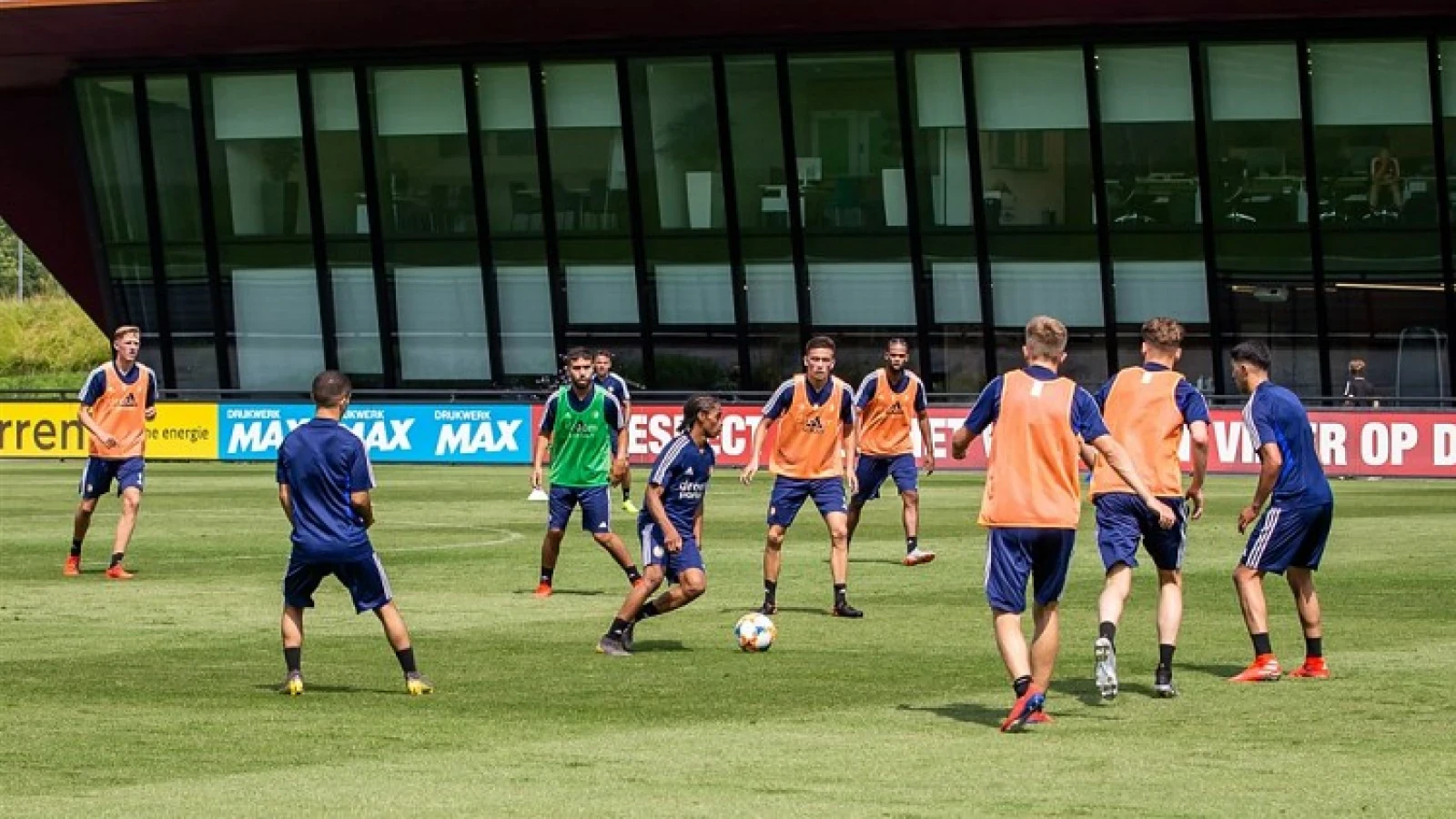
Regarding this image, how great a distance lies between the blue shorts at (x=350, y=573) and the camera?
13.6 m

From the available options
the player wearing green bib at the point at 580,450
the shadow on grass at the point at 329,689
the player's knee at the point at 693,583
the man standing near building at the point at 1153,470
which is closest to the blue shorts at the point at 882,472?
the player wearing green bib at the point at 580,450

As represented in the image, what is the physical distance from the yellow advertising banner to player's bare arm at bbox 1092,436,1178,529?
35.2m

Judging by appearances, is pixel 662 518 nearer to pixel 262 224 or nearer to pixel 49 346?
pixel 262 224

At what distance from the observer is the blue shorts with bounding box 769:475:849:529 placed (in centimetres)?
1892

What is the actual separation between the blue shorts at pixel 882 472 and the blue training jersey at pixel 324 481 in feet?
34.4

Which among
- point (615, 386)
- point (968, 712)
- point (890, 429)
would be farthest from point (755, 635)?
point (890, 429)

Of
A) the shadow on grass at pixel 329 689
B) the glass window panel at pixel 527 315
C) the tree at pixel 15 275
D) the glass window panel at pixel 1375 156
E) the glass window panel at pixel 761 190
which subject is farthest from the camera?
the tree at pixel 15 275

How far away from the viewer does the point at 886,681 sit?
14344 millimetres

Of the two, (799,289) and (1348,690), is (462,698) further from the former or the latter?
(799,289)

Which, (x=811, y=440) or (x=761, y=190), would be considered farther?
(x=761, y=190)

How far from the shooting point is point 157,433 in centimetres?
4669

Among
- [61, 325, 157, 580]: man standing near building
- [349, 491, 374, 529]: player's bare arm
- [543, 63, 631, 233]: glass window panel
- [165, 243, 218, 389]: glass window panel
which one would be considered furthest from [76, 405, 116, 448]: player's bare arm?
[165, 243, 218, 389]: glass window panel

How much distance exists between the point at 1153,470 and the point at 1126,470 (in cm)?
130

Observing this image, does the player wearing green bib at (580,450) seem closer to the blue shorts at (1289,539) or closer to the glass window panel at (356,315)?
the blue shorts at (1289,539)
